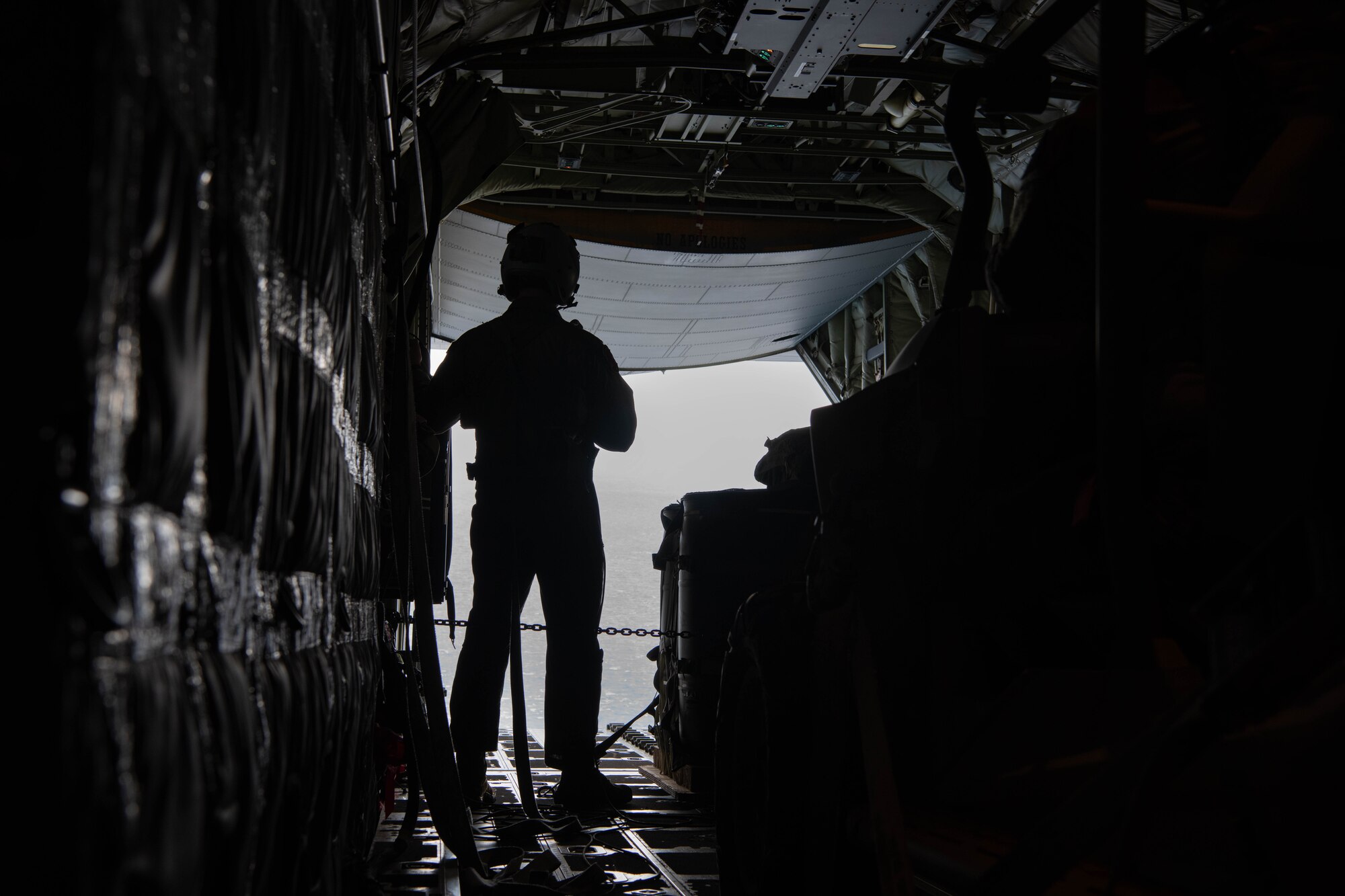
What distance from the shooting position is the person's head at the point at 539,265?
13.0 feet

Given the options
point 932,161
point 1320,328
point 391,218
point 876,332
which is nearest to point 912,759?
point 1320,328

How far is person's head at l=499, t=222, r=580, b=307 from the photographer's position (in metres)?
3.95

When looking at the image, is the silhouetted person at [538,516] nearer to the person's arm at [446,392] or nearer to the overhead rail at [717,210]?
the person's arm at [446,392]

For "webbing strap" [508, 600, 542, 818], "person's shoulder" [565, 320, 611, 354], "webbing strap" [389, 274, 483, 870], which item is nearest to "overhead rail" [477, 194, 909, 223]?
"person's shoulder" [565, 320, 611, 354]

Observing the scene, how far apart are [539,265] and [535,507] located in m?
0.96

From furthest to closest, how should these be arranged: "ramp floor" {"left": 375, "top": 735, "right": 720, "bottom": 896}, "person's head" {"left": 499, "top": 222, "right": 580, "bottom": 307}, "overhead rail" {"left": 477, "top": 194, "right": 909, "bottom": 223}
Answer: "overhead rail" {"left": 477, "top": 194, "right": 909, "bottom": 223} → "person's head" {"left": 499, "top": 222, "right": 580, "bottom": 307} → "ramp floor" {"left": 375, "top": 735, "right": 720, "bottom": 896}

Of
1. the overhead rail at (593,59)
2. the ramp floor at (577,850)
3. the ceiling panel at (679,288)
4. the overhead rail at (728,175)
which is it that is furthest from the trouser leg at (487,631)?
the ceiling panel at (679,288)

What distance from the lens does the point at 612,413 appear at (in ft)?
12.7

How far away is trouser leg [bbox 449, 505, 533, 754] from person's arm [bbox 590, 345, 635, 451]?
0.51 m

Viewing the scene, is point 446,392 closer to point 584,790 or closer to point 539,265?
point 539,265

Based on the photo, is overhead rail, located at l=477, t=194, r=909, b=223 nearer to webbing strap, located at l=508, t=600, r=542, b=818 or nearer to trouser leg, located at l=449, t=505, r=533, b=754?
trouser leg, located at l=449, t=505, r=533, b=754

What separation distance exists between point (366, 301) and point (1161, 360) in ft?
4.17

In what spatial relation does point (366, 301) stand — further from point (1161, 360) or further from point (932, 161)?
point (932, 161)

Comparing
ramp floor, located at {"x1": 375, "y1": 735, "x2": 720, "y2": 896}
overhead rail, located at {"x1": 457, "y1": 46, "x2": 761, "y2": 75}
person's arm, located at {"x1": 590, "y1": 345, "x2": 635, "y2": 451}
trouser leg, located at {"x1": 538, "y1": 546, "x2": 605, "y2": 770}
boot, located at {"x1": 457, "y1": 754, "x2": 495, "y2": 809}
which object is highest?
overhead rail, located at {"x1": 457, "y1": 46, "x2": 761, "y2": 75}
